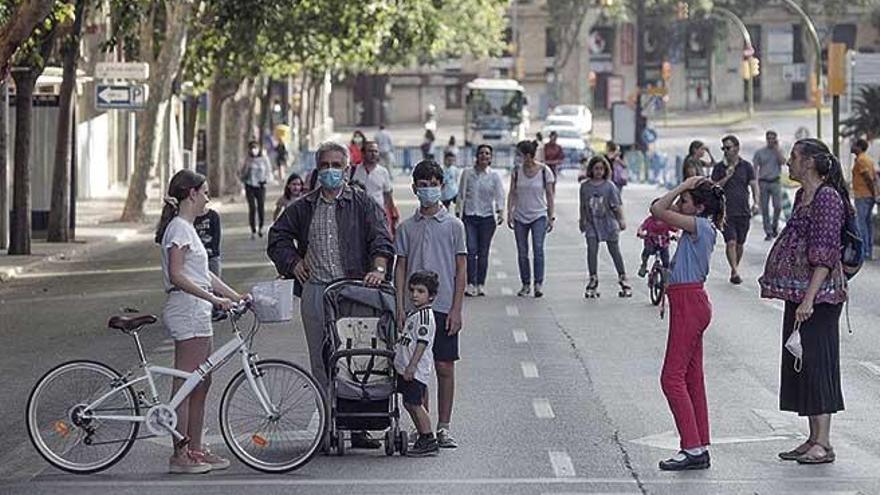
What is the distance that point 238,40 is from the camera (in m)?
43.7

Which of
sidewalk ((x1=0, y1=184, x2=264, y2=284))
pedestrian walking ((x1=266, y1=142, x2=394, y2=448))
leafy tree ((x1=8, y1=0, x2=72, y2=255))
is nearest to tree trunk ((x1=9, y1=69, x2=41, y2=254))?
leafy tree ((x1=8, y1=0, x2=72, y2=255))

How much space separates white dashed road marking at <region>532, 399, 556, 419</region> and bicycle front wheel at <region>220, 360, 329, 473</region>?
2645 millimetres

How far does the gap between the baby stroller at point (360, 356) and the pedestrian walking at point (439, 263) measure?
378 millimetres

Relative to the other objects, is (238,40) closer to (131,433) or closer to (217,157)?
(217,157)

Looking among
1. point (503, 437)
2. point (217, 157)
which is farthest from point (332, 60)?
point (503, 437)

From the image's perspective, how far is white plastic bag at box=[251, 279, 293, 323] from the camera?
11.2 metres

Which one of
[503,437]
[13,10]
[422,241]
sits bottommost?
[503,437]

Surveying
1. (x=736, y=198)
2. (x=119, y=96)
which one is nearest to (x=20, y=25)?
(x=736, y=198)

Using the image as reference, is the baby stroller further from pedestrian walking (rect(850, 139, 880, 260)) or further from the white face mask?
pedestrian walking (rect(850, 139, 880, 260))

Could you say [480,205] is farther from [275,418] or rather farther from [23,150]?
[275,418]

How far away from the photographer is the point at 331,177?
1222cm

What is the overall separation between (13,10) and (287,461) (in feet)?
48.8

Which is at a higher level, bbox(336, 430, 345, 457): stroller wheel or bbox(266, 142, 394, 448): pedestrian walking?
bbox(266, 142, 394, 448): pedestrian walking

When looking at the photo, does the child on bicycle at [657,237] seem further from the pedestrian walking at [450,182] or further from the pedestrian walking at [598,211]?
the pedestrian walking at [450,182]
